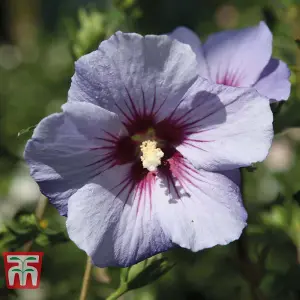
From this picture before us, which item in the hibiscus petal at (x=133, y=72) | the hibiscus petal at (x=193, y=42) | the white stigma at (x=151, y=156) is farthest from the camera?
the hibiscus petal at (x=193, y=42)

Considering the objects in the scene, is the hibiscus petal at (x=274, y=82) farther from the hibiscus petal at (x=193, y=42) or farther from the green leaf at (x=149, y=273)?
the green leaf at (x=149, y=273)

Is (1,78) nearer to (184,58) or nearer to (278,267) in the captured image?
(278,267)

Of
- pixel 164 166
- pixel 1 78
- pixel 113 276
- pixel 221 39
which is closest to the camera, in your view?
pixel 164 166

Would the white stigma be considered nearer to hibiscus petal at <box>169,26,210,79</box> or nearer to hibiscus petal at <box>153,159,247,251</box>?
hibiscus petal at <box>153,159,247,251</box>

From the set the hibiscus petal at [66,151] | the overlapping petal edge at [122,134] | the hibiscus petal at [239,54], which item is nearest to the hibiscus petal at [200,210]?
the overlapping petal edge at [122,134]

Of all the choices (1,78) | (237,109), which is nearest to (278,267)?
(237,109)

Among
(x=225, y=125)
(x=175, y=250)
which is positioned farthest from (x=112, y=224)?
(x=175, y=250)

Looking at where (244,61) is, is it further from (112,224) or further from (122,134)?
(112,224)
